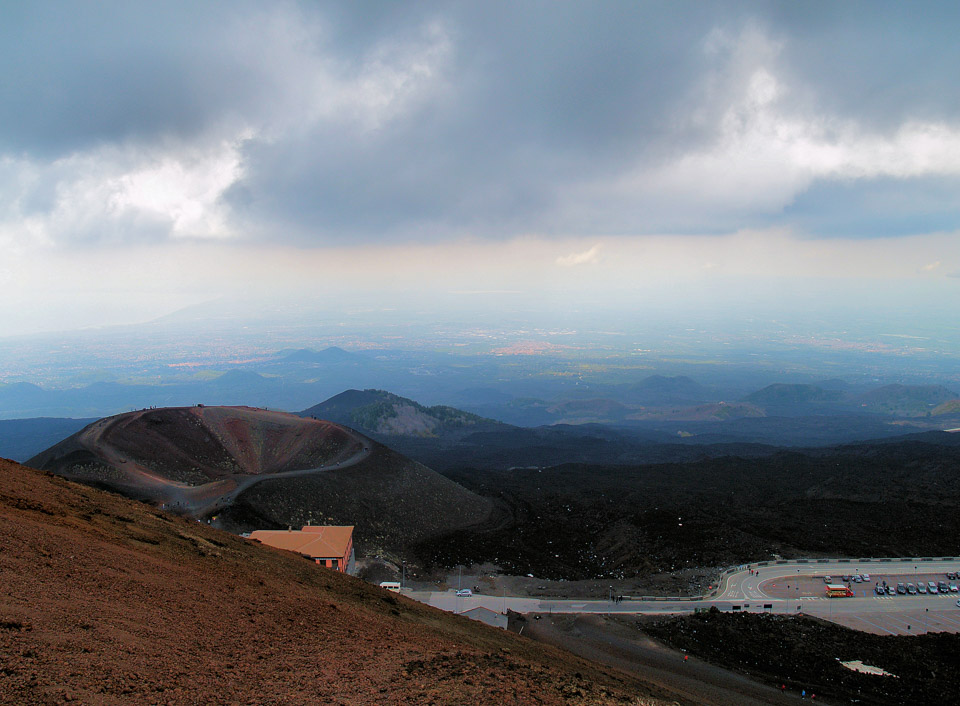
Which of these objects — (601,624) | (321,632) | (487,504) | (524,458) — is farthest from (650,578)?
(524,458)

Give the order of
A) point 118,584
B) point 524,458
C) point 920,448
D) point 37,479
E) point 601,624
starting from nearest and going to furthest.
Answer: point 118,584, point 37,479, point 601,624, point 920,448, point 524,458

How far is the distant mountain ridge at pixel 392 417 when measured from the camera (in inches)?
5546

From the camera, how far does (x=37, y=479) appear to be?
1012 inches

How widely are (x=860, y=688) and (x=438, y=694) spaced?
26.8 m

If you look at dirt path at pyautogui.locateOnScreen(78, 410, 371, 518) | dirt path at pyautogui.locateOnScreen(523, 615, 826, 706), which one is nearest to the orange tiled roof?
dirt path at pyautogui.locateOnScreen(78, 410, 371, 518)

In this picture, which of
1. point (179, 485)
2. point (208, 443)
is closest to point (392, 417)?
point (208, 443)

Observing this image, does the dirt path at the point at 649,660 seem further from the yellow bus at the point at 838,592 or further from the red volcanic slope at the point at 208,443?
the red volcanic slope at the point at 208,443

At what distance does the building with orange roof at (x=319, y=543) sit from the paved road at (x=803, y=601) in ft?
21.8

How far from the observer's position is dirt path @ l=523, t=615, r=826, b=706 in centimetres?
2848

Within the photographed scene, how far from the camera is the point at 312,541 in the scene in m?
44.7

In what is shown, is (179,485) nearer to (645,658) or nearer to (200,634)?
(200,634)

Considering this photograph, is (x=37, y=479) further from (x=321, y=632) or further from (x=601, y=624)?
(x=601, y=624)

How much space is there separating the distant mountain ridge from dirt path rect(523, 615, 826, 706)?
101 metres

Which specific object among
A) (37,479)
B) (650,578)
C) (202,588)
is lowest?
(650,578)
